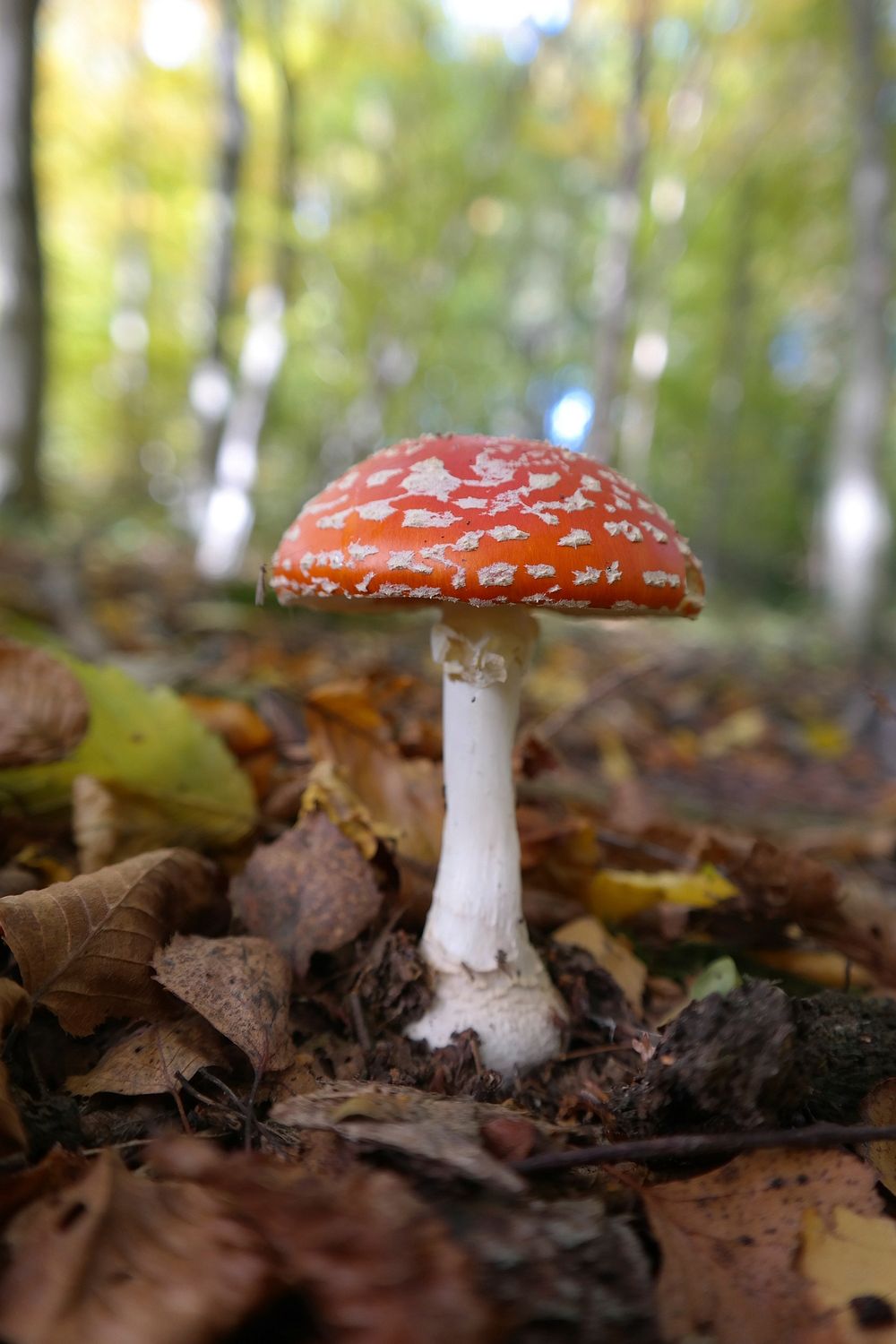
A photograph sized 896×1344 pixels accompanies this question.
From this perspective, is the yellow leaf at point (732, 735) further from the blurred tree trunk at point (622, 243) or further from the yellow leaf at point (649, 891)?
the yellow leaf at point (649, 891)

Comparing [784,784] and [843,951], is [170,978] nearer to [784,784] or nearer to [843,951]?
[843,951]

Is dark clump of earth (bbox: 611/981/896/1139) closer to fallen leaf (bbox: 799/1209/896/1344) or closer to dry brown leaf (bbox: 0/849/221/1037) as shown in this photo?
fallen leaf (bbox: 799/1209/896/1344)

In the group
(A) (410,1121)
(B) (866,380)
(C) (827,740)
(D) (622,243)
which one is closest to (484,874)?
(A) (410,1121)

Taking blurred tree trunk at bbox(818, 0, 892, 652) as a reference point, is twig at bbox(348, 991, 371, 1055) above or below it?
below

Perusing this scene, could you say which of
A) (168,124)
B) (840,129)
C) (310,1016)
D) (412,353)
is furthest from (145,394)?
(310,1016)

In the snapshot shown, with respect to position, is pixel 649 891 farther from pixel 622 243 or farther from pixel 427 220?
pixel 427 220

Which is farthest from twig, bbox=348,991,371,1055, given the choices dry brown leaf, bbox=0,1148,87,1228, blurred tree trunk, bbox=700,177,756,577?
blurred tree trunk, bbox=700,177,756,577
